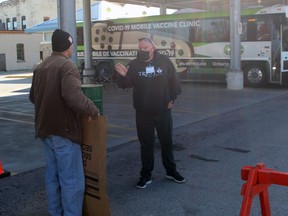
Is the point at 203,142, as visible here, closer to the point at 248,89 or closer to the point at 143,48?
the point at 143,48

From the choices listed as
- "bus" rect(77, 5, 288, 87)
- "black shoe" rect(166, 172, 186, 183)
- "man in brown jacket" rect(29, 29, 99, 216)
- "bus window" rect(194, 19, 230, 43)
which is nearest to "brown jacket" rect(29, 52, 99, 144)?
"man in brown jacket" rect(29, 29, 99, 216)

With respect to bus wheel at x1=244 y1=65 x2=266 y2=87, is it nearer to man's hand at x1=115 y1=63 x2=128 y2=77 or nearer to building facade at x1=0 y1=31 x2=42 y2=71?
man's hand at x1=115 y1=63 x2=128 y2=77

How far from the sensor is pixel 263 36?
17531mm

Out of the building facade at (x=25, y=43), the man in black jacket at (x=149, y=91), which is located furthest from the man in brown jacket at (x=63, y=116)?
the building facade at (x=25, y=43)

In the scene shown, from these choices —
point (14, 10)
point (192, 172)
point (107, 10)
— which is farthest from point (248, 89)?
point (14, 10)

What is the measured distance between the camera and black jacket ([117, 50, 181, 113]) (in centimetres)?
522

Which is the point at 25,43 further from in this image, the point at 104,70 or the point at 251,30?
the point at 251,30

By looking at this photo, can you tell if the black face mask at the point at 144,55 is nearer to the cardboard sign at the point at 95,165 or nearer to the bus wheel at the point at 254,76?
the cardboard sign at the point at 95,165

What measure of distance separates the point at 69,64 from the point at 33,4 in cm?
4591

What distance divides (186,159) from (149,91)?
6.49ft

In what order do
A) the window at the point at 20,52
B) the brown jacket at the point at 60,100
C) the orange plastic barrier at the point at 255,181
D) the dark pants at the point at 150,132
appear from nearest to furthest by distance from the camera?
1. the orange plastic barrier at the point at 255,181
2. the brown jacket at the point at 60,100
3. the dark pants at the point at 150,132
4. the window at the point at 20,52

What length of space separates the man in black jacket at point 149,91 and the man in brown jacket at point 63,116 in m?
1.43

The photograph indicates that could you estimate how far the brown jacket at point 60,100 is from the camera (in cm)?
373

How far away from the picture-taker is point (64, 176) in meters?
3.93
